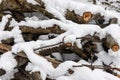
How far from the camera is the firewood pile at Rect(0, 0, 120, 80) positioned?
4000 millimetres

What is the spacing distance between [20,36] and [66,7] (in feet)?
3.51

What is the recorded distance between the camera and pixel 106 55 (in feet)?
14.9

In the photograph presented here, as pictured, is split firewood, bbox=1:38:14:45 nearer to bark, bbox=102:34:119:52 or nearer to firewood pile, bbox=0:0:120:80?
firewood pile, bbox=0:0:120:80

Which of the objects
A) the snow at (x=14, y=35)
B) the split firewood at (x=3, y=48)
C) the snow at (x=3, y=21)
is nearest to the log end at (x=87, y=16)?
the snow at (x=14, y=35)

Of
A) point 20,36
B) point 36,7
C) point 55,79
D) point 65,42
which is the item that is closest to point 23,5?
point 36,7

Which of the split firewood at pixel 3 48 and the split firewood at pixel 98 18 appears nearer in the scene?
the split firewood at pixel 3 48

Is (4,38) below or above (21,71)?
above

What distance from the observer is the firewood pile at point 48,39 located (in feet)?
13.1

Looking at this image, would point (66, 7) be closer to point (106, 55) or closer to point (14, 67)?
point (106, 55)

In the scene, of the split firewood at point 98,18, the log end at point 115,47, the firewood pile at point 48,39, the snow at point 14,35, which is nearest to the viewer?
the firewood pile at point 48,39

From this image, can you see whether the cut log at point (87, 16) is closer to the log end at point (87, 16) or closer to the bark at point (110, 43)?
the log end at point (87, 16)


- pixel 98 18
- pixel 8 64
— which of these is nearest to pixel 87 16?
pixel 98 18

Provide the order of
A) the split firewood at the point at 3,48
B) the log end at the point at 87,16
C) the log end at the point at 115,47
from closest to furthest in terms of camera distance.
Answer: the split firewood at the point at 3,48 < the log end at the point at 115,47 < the log end at the point at 87,16

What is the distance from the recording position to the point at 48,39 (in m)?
4.67
